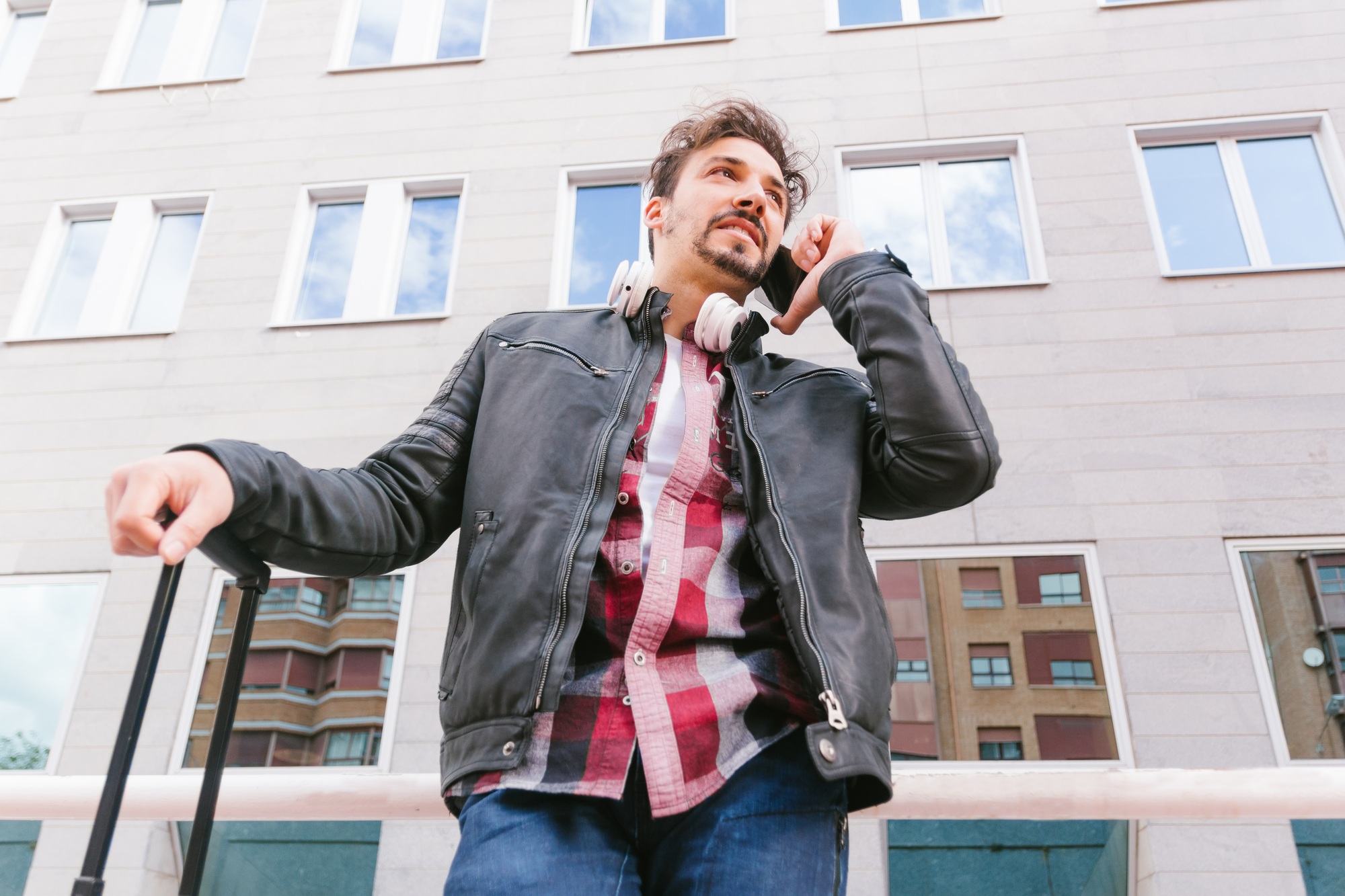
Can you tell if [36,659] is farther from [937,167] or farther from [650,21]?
[937,167]

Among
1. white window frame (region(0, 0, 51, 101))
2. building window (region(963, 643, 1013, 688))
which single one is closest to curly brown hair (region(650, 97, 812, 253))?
building window (region(963, 643, 1013, 688))

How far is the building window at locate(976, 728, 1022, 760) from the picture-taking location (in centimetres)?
606

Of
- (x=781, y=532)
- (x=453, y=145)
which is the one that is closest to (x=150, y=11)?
(x=453, y=145)

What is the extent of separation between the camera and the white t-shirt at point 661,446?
1.51 meters

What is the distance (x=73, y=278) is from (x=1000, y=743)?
8396mm

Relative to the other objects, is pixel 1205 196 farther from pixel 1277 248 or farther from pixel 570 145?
pixel 570 145

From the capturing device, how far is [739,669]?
4.50 ft

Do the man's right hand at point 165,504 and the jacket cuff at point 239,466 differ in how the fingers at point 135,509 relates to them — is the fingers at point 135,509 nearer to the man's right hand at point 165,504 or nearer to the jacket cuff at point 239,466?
the man's right hand at point 165,504

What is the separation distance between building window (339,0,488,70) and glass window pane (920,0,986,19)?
12.9 ft

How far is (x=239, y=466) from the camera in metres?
1.20

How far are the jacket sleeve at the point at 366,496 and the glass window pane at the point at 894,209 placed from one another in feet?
21.4

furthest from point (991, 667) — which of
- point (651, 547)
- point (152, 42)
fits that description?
point (152, 42)

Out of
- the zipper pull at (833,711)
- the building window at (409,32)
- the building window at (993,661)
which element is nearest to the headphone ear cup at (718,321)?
the zipper pull at (833,711)

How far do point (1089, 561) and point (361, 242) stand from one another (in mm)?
6140
